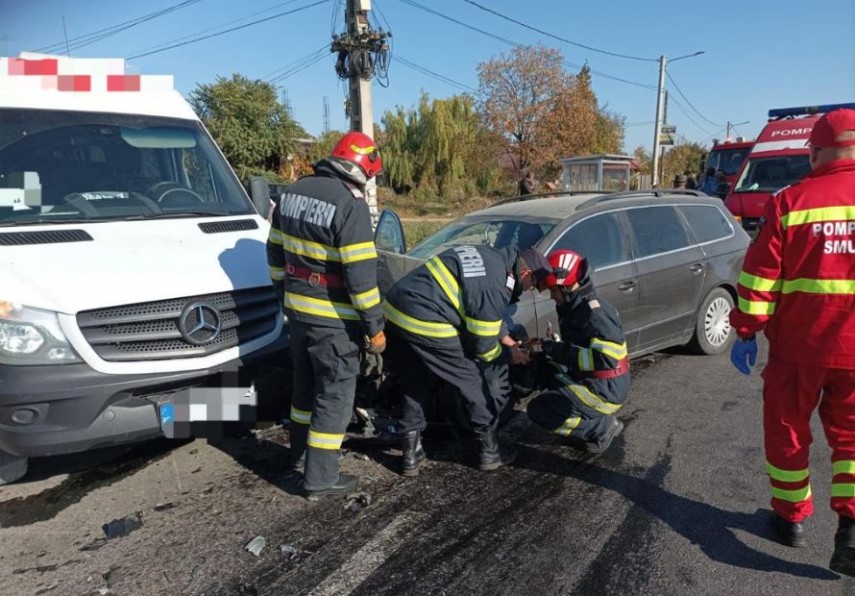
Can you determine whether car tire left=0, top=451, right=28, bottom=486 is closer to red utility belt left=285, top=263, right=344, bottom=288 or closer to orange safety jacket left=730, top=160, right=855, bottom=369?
red utility belt left=285, top=263, right=344, bottom=288

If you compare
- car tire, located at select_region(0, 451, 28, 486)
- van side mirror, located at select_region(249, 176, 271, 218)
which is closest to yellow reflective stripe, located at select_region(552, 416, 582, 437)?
van side mirror, located at select_region(249, 176, 271, 218)

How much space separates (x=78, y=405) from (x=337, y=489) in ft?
4.55

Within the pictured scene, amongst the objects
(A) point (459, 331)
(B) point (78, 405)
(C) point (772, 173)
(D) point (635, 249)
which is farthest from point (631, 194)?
(C) point (772, 173)

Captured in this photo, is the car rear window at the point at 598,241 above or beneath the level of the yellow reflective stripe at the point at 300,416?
above

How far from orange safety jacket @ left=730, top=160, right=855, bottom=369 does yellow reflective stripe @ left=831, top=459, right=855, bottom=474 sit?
1.40 feet

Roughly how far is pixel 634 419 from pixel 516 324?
1.16m

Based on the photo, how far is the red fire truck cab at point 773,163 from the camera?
1090 centimetres

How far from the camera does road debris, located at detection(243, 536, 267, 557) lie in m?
Answer: 2.79

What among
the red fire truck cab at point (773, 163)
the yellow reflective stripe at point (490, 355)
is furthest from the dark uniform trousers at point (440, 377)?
the red fire truck cab at point (773, 163)

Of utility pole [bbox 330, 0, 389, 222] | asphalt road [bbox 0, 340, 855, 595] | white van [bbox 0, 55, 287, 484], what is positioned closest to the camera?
asphalt road [bbox 0, 340, 855, 595]

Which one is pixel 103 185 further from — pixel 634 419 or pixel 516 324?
pixel 634 419

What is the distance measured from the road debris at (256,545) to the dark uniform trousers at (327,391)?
0.43 meters

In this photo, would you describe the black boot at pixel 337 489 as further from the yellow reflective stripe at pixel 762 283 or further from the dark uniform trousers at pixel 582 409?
the yellow reflective stripe at pixel 762 283

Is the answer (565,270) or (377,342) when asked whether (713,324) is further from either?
(377,342)
